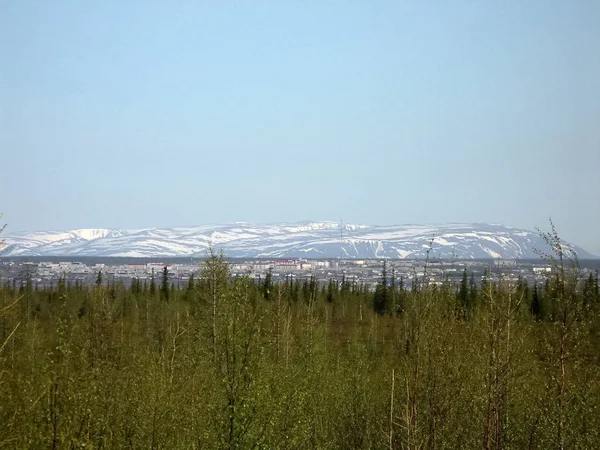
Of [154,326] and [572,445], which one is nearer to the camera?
[572,445]

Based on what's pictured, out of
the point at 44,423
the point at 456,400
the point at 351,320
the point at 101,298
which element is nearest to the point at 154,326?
the point at 101,298

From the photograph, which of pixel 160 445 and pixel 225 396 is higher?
pixel 225 396

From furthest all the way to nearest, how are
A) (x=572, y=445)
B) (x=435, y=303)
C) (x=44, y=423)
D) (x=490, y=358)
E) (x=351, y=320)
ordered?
(x=351, y=320), (x=572, y=445), (x=435, y=303), (x=490, y=358), (x=44, y=423)

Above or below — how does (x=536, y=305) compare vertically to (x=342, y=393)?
below

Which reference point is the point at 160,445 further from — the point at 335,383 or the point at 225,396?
the point at 335,383

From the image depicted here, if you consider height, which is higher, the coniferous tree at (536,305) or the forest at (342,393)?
the forest at (342,393)

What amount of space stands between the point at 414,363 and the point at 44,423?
10501mm

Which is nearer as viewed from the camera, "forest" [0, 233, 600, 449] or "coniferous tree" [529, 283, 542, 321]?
"forest" [0, 233, 600, 449]

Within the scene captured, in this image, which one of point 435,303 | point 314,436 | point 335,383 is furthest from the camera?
point 335,383

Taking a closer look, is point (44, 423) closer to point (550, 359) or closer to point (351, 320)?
point (550, 359)

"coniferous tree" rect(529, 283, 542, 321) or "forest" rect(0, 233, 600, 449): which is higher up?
"forest" rect(0, 233, 600, 449)

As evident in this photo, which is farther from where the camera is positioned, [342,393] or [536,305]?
[536,305]

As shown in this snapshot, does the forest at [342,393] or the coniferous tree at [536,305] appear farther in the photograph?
the coniferous tree at [536,305]

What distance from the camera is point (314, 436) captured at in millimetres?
26562
